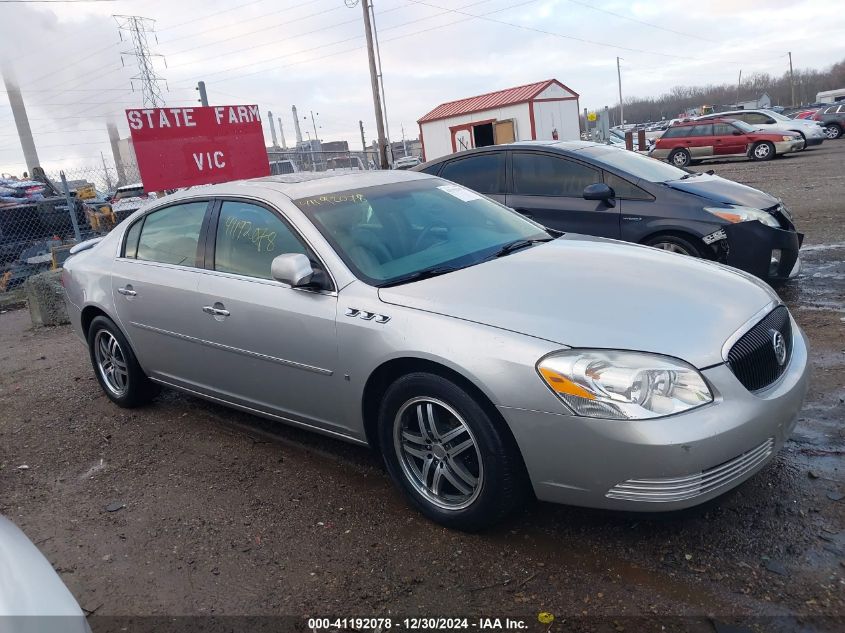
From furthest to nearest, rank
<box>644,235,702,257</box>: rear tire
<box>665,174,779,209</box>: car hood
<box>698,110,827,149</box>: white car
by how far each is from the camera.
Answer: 1. <box>698,110,827,149</box>: white car
2. <box>665,174,779,209</box>: car hood
3. <box>644,235,702,257</box>: rear tire

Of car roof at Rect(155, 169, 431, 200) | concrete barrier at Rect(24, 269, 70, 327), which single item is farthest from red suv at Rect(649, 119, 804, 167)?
car roof at Rect(155, 169, 431, 200)

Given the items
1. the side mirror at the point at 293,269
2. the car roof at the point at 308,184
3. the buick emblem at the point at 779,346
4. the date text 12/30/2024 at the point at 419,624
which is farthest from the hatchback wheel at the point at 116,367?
the buick emblem at the point at 779,346

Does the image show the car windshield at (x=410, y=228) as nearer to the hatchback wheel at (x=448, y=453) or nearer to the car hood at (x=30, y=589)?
the hatchback wheel at (x=448, y=453)

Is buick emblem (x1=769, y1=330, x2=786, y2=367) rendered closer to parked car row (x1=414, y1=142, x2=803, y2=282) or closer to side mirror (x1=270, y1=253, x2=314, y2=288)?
side mirror (x1=270, y1=253, x2=314, y2=288)

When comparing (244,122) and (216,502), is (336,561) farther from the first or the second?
(244,122)

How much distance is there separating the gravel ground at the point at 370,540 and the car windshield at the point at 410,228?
1145mm

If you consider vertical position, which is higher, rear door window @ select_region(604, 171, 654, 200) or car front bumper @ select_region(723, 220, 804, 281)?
rear door window @ select_region(604, 171, 654, 200)

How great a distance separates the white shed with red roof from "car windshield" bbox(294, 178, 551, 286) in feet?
75.5

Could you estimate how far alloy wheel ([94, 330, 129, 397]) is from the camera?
16.3 feet

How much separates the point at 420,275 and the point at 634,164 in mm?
3992

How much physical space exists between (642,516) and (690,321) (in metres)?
0.81

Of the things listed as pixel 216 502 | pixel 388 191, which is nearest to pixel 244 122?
pixel 388 191

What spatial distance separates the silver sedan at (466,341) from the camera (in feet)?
8.43

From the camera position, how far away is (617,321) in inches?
108
